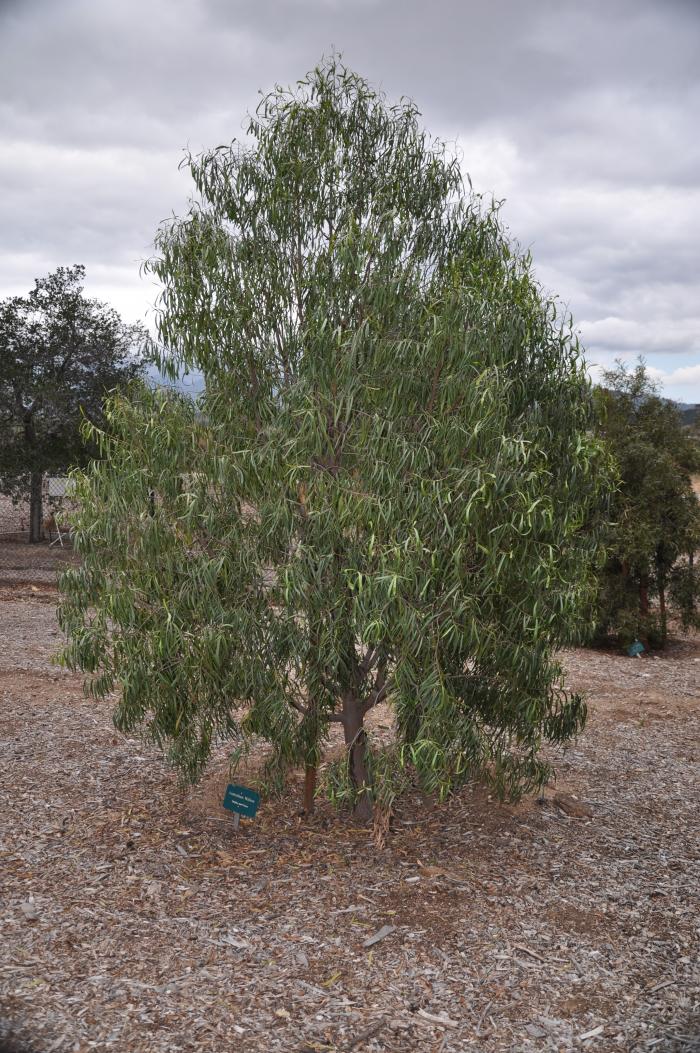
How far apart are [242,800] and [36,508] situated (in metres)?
22.0

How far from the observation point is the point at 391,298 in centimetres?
581

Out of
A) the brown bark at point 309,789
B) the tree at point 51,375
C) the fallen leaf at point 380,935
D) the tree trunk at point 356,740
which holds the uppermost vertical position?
the tree at point 51,375

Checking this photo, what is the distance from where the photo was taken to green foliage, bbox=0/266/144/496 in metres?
23.3

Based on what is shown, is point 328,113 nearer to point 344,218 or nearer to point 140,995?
point 344,218

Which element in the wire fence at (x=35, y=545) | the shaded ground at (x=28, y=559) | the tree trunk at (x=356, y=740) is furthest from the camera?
the wire fence at (x=35, y=545)

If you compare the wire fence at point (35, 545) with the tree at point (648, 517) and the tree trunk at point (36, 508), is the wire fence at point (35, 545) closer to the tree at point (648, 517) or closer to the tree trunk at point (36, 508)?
the tree trunk at point (36, 508)

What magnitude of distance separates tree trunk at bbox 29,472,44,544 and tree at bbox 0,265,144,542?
0.21 feet

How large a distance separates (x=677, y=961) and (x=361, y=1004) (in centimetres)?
214

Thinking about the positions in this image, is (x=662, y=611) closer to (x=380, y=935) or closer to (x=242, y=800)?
(x=242, y=800)

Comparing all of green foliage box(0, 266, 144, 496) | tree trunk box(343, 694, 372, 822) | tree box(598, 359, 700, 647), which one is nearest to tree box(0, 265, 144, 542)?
green foliage box(0, 266, 144, 496)

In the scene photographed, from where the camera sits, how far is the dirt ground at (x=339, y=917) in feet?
16.1

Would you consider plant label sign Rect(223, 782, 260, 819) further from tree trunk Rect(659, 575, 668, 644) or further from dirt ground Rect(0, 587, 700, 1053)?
tree trunk Rect(659, 575, 668, 644)

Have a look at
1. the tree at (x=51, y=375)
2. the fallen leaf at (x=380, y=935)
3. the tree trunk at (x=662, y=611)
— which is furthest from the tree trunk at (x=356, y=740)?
the tree at (x=51, y=375)

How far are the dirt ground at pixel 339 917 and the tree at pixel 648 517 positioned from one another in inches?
275
